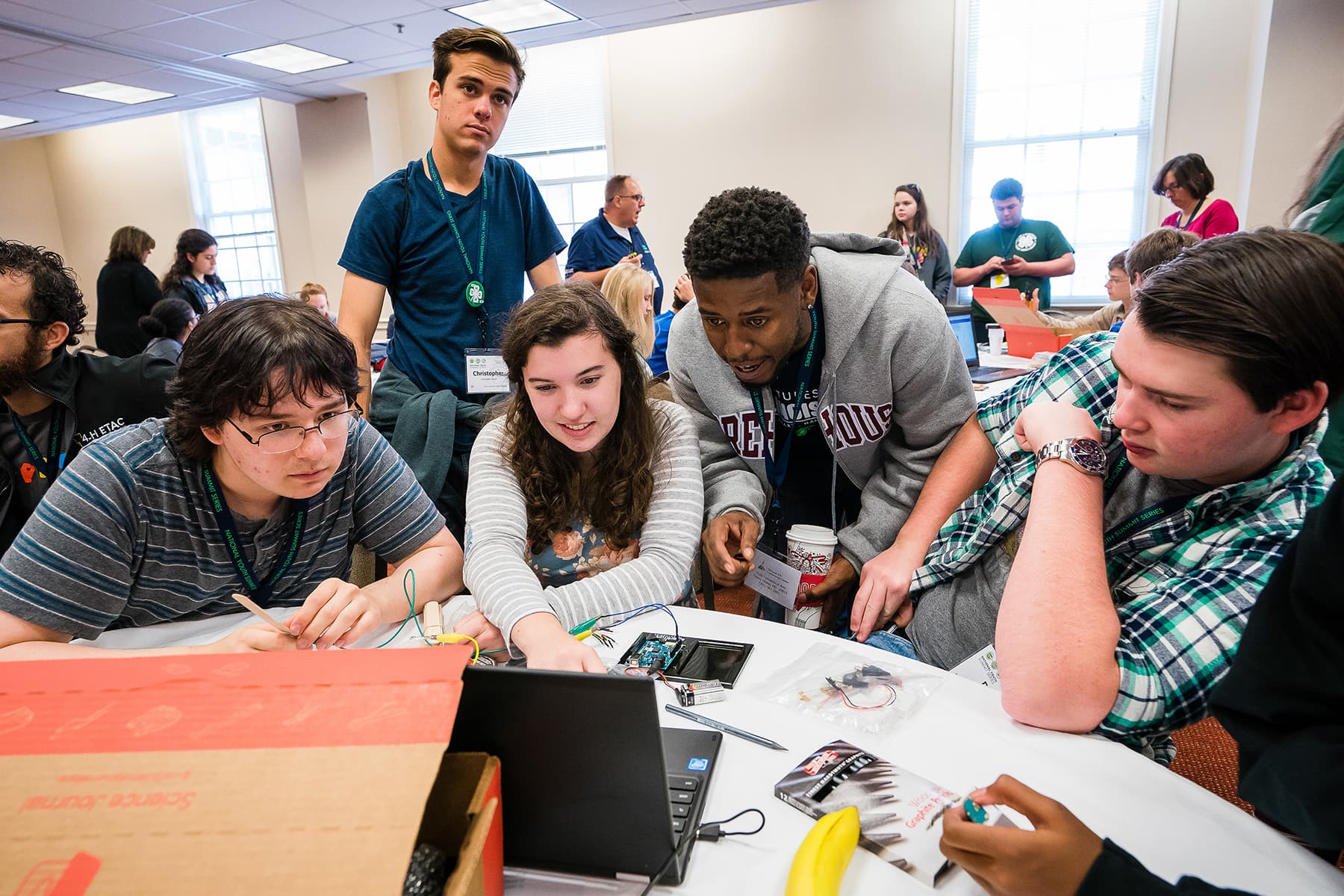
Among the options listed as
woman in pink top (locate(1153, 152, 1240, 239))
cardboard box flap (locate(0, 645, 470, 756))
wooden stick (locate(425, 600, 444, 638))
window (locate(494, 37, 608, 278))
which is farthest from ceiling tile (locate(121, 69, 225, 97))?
cardboard box flap (locate(0, 645, 470, 756))

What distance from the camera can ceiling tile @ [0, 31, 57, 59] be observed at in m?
5.64

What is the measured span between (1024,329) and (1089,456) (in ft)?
10.7

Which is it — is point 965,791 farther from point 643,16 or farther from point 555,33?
point 555,33

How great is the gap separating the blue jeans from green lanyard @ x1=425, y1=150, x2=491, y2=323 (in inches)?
52.3

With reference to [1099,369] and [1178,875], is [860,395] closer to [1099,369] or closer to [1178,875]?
[1099,369]

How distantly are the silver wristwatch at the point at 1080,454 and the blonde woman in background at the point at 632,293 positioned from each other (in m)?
2.31

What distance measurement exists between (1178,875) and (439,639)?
3.13ft

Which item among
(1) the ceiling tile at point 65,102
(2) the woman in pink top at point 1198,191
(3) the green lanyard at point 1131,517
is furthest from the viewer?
(1) the ceiling tile at point 65,102

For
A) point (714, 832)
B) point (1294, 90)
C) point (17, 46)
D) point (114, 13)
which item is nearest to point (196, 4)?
point (114, 13)

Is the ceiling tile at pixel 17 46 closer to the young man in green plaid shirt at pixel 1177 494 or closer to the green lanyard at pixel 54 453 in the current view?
the green lanyard at pixel 54 453

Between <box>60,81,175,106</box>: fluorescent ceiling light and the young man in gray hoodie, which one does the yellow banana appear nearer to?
the young man in gray hoodie

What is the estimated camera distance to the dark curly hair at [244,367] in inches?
48.1

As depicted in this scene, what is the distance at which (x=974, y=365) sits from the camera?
3.87 metres

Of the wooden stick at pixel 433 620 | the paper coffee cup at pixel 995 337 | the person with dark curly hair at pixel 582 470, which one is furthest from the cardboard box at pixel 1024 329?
the wooden stick at pixel 433 620
